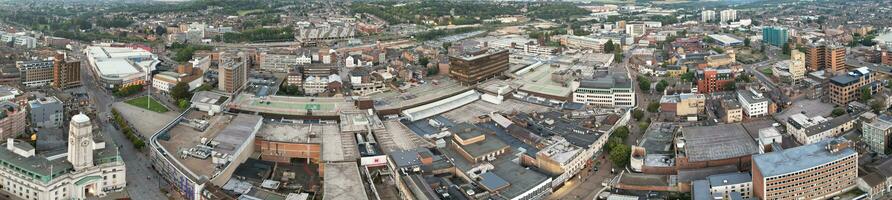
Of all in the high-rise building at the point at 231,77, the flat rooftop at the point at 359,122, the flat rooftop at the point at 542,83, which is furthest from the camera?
the high-rise building at the point at 231,77

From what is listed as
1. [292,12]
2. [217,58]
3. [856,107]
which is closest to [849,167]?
[856,107]

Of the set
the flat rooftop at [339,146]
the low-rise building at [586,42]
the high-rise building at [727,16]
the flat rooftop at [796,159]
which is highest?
the high-rise building at [727,16]

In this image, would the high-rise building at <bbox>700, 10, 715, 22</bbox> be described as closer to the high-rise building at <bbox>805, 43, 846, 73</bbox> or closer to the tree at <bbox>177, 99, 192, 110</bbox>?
the high-rise building at <bbox>805, 43, 846, 73</bbox>

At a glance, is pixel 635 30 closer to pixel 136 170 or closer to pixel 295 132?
pixel 295 132

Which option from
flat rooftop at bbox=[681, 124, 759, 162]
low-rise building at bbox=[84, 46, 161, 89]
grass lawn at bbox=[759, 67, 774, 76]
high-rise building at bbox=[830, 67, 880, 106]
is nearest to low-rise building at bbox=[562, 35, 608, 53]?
grass lawn at bbox=[759, 67, 774, 76]

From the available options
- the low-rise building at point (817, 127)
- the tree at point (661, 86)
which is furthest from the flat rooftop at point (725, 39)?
the low-rise building at point (817, 127)

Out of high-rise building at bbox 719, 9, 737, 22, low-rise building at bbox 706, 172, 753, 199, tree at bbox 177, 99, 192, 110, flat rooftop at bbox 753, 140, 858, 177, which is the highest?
high-rise building at bbox 719, 9, 737, 22

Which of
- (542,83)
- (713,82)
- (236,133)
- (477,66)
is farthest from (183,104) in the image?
(713,82)

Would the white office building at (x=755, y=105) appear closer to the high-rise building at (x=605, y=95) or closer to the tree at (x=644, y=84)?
the high-rise building at (x=605, y=95)
